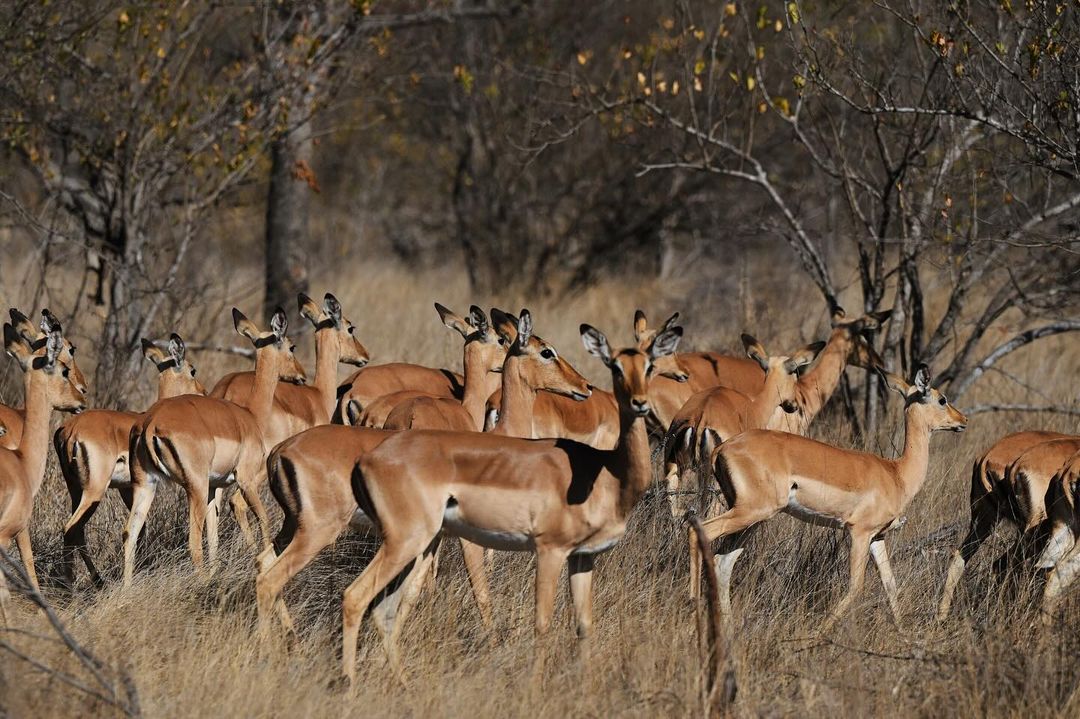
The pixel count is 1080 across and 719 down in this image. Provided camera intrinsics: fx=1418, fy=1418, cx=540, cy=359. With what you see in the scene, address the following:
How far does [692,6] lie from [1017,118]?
31.7 feet

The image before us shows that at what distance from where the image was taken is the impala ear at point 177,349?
28.6ft

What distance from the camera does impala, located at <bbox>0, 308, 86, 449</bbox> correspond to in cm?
720

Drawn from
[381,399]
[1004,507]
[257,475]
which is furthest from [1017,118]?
[257,475]

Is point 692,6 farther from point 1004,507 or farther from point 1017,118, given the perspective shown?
point 1004,507

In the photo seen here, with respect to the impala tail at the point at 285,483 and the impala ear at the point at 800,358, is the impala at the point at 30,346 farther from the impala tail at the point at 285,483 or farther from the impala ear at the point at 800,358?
the impala ear at the point at 800,358

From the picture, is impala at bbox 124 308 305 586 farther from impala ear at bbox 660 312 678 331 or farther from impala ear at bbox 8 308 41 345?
impala ear at bbox 660 312 678 331

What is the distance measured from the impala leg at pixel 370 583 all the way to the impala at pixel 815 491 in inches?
60.9

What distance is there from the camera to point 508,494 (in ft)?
18.8

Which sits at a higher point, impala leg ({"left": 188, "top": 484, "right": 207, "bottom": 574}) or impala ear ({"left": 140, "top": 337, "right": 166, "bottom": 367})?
impala ear ({"left": 140, "top": 337, "right": 166, "bottom": 367})

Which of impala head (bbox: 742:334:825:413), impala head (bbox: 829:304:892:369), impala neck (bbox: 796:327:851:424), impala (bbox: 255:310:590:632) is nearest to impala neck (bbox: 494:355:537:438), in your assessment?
impala (bbox: 255:310:590:632)

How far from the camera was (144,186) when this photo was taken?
10.8 meters

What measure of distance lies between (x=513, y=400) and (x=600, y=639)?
1.79 meters

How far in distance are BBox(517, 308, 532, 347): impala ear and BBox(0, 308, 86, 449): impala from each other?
2296 mm

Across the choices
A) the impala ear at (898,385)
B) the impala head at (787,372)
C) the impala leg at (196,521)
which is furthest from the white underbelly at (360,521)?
the impala head at (787,372)
